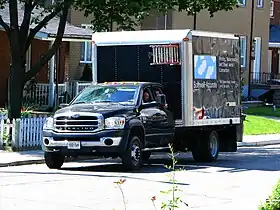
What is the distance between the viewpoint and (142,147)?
1722 cm

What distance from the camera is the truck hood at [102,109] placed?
1664 centimetres

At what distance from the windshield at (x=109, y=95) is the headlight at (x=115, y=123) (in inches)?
35.4

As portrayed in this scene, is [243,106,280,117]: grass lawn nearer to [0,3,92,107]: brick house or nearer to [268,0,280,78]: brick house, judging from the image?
[268,0,280,78]: brick house

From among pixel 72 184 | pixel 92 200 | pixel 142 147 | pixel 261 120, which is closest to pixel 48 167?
pixel 142 147

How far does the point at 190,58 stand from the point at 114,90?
2.09 metres

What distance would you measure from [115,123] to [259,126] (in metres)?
16.5

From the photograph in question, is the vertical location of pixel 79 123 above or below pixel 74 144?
above

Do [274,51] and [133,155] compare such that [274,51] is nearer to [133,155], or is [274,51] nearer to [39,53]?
[39,53]

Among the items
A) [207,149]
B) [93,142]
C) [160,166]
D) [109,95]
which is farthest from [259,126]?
[93,142]

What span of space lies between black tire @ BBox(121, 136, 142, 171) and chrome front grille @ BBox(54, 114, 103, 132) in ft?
2.63

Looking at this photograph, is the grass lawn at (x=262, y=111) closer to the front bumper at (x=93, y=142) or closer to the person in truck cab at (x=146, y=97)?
the person in truck cab at (x=146, y=97)

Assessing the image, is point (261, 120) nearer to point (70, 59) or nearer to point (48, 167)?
point (70, 59)

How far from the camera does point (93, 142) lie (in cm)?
1650

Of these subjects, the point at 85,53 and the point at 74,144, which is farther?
the point at 85,53
